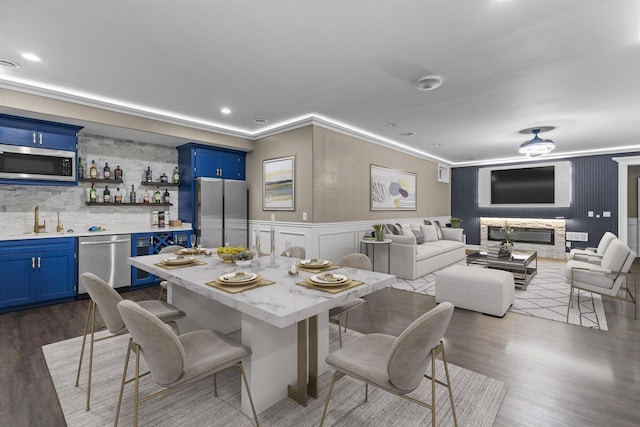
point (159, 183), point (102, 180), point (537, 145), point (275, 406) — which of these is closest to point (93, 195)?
point (102, 180)

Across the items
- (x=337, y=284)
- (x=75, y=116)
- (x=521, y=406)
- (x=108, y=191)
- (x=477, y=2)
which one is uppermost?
(x=477, y=2)

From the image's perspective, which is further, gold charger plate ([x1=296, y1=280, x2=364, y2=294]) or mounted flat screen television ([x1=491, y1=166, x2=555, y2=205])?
mounted flat screen television ([x1=491, y1=166, x2=555, y2=205])

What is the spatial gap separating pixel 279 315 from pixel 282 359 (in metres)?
0.81

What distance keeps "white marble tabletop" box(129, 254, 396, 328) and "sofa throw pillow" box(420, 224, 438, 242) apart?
16.1ft

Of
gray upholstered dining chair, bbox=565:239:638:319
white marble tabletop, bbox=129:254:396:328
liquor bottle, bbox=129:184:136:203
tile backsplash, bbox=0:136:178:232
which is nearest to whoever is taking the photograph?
white marble tabletop, bbox=129:254:396:328

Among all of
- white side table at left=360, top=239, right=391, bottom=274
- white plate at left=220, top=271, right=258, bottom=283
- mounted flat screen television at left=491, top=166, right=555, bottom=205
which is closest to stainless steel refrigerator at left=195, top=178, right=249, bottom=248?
white side table at left=360, top=239, right=391, bottom=274

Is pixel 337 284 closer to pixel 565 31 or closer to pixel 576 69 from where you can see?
pixel 565 31

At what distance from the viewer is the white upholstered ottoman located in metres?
3.54

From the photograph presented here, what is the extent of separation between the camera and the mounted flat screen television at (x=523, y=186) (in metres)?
7.80

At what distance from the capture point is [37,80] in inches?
130

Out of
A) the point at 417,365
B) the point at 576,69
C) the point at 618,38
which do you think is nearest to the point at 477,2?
the point at 618,38

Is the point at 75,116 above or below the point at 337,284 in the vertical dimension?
above

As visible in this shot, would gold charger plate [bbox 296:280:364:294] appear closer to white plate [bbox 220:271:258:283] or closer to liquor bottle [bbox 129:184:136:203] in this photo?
white plate [bbox 220:271:258:283]

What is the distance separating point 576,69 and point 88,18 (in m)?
4.41
